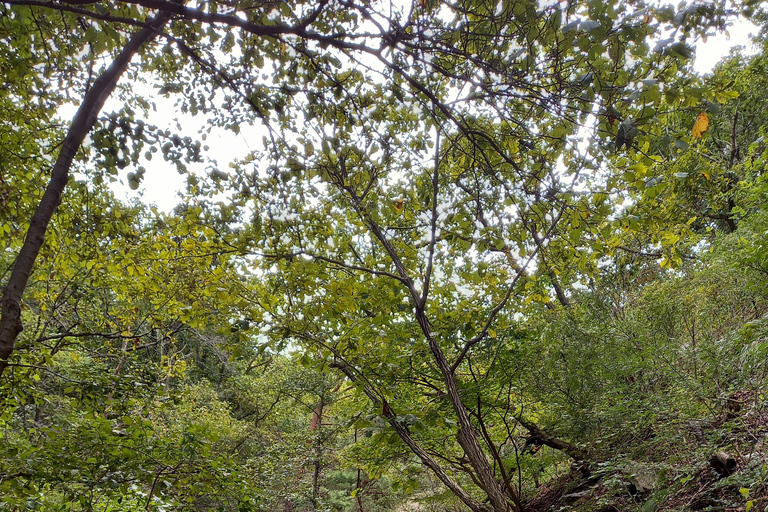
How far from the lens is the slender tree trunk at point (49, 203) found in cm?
152

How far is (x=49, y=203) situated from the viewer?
163cm

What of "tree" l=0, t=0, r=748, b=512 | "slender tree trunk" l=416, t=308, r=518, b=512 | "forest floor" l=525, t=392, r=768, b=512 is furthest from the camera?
"forest floor" l=525, t=392, r=768, b=512

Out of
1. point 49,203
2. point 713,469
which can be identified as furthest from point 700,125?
point 713,469

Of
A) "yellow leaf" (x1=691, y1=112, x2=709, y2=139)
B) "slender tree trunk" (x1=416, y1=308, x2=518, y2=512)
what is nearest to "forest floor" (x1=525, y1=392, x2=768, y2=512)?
"slender tree trunk" (x1=416, y1=308, x2=518, y2=512)

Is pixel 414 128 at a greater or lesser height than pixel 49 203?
greater

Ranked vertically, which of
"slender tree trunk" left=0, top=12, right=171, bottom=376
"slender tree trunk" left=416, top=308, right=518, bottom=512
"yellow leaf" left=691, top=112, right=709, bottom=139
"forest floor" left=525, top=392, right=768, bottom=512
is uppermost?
"slender tree trunk" left=0, top=12, right=171, bottom=376

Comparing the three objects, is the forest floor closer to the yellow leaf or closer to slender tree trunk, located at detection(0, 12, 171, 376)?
the yellow leaf

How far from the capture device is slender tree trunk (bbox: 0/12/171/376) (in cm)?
152

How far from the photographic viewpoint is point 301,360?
2096 mm

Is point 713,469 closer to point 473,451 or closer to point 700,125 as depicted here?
point 473,451

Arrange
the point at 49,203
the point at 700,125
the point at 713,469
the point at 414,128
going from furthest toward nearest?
the point at 713,469 < the point at 414,128 < the point at 49,203 < the point at 700,125

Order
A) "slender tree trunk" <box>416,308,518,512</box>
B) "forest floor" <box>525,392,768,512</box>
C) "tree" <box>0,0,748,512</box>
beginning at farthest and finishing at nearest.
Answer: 1. "forest floor" <box>525,392,768,512</box>
2. "slender tree trunk" <box>416,308,518,512</box>
3. "tree" <box>0,0,748,512</box>

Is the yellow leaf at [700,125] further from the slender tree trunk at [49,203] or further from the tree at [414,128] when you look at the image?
the slender tree trunk at [49,203]

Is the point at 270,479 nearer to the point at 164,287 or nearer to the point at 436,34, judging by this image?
the point at 164,287
